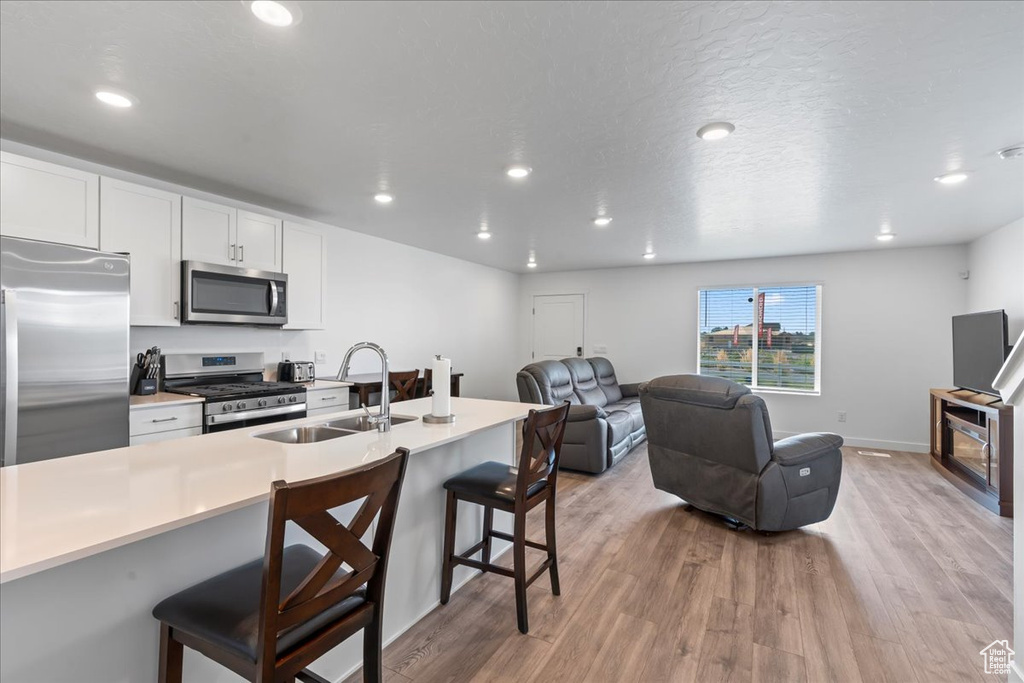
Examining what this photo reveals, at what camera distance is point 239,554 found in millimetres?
1467

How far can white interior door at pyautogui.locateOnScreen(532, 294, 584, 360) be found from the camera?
7.54 metres

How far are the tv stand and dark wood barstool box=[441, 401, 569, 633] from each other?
10.3 feet

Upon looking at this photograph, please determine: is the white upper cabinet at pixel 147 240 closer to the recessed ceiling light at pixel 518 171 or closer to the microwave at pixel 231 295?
the microwave at pixel 231 295

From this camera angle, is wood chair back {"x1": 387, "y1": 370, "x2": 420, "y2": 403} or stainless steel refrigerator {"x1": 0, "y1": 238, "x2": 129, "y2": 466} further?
wood chair back {"x1": 387, "y1": 370, "x2": 420, "y2": 403}

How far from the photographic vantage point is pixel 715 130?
2.41m

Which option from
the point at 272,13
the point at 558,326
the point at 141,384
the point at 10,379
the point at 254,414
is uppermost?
the point at 272,13

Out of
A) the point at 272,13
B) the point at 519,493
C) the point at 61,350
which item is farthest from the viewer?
the point at 61,350

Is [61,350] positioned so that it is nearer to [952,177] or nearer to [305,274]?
[305,274]

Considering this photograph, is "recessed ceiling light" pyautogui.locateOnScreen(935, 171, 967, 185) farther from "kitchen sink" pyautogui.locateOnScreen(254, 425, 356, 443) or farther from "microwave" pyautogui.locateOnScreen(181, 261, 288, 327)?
"microwave" pyautogui.locateOnScreen(181, 261, 288, 327)

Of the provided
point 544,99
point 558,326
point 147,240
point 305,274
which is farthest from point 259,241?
point 558,326

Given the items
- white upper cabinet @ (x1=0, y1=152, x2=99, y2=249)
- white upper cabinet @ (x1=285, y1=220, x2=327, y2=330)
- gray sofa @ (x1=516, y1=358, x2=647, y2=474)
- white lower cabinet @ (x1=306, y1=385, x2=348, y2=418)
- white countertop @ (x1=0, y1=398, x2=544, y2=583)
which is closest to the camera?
white countertop @ (x1=0, y1=398, x2=544, y2=583)

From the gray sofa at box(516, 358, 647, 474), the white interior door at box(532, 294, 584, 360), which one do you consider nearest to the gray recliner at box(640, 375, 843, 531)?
the gray sofa at box(516, 358, 647, 474)

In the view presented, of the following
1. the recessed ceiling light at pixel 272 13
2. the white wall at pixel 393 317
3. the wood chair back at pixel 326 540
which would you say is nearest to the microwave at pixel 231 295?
the white wall at pixel 393 317

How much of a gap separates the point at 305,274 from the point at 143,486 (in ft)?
10.2
